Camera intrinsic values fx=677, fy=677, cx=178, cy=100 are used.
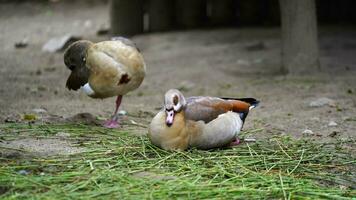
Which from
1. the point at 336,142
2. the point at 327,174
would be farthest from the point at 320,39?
the point at 327,174

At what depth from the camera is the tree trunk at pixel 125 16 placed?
12578mm

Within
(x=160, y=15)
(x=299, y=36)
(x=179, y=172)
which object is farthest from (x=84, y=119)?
(x=160, y=15)

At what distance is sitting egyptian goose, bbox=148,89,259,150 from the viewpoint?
429 cm

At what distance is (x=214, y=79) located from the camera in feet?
28.8

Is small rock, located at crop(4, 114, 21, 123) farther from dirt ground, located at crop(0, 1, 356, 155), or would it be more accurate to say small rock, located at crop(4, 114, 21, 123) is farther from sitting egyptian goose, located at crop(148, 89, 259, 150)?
sitting egyptian goose, located at crop(148, 89, 259, 150)

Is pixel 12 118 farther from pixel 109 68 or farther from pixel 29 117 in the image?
pixel 109 68

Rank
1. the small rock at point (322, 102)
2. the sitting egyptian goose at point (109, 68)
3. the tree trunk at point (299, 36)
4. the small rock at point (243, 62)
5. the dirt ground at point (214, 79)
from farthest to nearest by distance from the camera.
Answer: the small rock at point (243, 62) < the tree trunk at point (299, 36) < the small rock at point (322, 102) < the dirt ground at point (214, 79) < the sitting egyptian goose at point (109, 68)

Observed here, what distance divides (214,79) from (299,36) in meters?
1.21

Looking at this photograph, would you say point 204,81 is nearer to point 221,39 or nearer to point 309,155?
point 221,39

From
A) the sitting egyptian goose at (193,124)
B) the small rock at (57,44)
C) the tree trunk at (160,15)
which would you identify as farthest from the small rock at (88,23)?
the sitting egyptian goose at (193,124)

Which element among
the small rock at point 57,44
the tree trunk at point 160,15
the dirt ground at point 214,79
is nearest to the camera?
the dirt ground at point 214,79

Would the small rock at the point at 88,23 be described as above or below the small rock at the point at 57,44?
below

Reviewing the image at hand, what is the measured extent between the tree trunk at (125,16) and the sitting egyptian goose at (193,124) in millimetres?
8215

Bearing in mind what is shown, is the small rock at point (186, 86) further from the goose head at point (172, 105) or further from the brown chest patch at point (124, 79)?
the goose head at point (172, 105)
